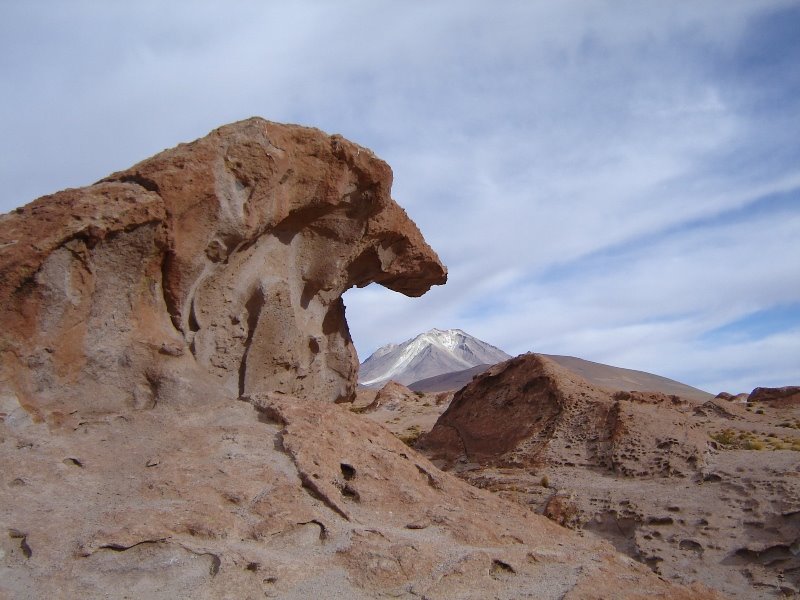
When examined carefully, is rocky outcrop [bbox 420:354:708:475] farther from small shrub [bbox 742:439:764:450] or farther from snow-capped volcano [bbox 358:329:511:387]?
snow-capped volcano [bbox 358:329:511:387]

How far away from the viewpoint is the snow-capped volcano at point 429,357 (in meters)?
113

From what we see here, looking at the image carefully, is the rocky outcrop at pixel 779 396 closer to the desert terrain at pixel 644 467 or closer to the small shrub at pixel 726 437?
the desert terrain at pixel 644 467

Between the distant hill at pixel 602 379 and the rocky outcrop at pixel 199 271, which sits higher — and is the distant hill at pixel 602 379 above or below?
above

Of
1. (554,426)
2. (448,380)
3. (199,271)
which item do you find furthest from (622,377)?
(199,271)

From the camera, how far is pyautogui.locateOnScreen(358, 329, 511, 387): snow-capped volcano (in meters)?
113

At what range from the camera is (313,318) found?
11797 mm

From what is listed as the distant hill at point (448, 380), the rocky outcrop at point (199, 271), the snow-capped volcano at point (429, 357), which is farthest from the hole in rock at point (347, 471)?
the snow-capped volcano at point (429, 357)

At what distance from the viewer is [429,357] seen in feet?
387

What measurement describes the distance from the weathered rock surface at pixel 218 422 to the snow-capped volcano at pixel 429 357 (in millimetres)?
96441

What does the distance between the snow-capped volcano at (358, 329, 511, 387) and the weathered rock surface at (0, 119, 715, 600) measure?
96441 millimetres

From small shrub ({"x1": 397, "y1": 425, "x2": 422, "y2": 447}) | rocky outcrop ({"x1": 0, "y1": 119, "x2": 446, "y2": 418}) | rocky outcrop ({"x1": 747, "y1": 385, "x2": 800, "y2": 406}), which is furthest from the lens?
rocky outcrop ({"x1": 747, "y1": 385, "x2": 800, "y2": 406})

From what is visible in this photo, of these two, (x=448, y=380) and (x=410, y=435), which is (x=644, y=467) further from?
(x=448, y=380)

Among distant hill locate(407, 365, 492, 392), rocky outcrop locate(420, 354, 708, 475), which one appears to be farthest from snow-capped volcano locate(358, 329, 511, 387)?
rocky outcrop locate(420, 354, 708, 475)

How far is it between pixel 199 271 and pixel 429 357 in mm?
109057
